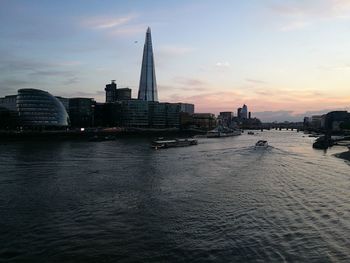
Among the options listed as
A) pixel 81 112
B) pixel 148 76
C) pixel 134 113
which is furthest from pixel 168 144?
pixel 148 76

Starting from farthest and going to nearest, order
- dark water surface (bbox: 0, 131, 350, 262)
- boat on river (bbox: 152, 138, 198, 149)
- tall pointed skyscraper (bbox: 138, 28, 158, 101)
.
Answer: tall pointed skyscraper (bbox: 138, 28, 158, 101), boat on river (bbox: 152, 138, 198, 149), dark water surface (bbox: 0, 131, 350, 262)

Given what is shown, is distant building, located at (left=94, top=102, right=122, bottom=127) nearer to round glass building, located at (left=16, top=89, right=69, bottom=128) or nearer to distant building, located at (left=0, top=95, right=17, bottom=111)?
distant building, located at (left=0, top=95, right=17, bottom=111)

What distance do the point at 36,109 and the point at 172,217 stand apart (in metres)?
109

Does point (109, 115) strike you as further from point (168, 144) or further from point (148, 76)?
point (168, 144)

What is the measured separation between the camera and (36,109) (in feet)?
391

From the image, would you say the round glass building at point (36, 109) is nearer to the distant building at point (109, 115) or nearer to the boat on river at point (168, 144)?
the distant building at point (109, 115)

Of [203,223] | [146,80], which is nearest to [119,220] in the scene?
[203,223]

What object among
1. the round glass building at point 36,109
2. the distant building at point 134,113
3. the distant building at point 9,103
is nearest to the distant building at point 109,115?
the distant building at point 134,113

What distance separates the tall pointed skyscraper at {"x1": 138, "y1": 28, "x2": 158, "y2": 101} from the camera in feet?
571

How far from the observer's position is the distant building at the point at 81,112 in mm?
159500

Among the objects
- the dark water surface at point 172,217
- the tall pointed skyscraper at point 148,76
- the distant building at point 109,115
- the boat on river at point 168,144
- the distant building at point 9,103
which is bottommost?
the dark water surface at point 172,217

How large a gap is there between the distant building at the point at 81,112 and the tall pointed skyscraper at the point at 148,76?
2596 cm

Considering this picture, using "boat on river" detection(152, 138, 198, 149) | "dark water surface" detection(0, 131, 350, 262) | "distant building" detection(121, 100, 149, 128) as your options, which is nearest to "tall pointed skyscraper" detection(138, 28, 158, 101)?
"distant building" detection(121, 100, 149, 128)

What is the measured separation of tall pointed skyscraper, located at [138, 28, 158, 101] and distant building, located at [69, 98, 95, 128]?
25965 millimetres
